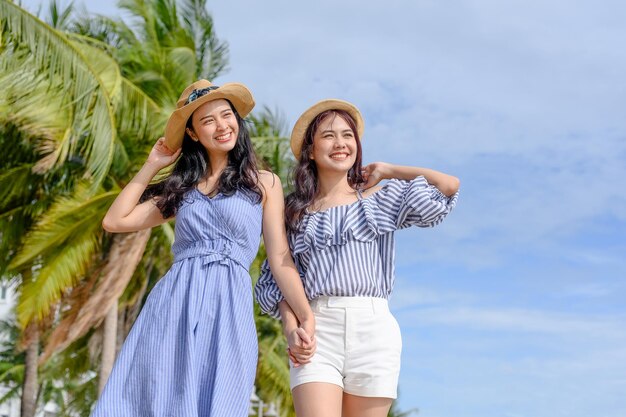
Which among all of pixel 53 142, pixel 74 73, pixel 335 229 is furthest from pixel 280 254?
pixel 53 142

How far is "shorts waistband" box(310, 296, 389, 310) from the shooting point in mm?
4523

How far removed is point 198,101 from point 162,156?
0.38 meters

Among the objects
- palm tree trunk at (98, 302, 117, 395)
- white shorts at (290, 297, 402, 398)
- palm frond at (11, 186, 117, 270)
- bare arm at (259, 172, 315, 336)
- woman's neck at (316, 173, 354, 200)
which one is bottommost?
palm tree trunk at (98, 302, 117, 395)

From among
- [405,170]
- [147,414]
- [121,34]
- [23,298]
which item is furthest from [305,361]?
[121,34]

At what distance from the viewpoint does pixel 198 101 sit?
4754 mm

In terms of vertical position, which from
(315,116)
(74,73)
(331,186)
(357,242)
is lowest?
(357,242)

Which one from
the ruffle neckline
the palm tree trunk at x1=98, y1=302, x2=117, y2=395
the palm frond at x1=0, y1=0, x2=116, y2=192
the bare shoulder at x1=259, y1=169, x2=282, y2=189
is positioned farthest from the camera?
the palm tree trunk at x1=98, y1=302, x2=117, y2=395

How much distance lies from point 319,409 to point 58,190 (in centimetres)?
1574

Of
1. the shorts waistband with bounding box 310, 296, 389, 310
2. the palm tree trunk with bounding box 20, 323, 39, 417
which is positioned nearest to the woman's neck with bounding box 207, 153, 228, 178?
the shorts waistband with bounding box 310, 296, 389, 310

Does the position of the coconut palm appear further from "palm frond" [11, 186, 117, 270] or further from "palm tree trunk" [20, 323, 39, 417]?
"palm tree trunk" [20, 323, 39, 417]

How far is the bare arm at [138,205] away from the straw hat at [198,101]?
0.07 m

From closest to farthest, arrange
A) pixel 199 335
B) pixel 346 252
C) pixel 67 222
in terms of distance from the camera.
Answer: pixel 199 335 < pixel 346 252 < pixel 67 222

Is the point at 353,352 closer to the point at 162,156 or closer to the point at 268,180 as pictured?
the point at 268,180

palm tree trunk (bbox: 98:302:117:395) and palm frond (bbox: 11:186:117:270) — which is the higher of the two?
palm frond (bbox: 11:186:117:270)
